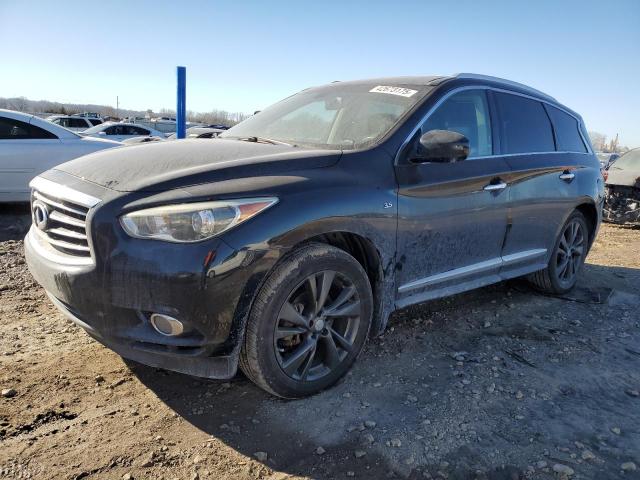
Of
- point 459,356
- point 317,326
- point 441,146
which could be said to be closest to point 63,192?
point 317,326

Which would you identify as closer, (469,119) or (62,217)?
(62,217)

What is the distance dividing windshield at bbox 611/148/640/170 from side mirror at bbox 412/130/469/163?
360 inches

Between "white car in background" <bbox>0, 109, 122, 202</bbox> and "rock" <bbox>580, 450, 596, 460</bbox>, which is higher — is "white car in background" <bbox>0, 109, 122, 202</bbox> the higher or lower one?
the higher one

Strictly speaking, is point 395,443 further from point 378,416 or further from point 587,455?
point 587,455

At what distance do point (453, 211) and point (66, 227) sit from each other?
2303 millimetres

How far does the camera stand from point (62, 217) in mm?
2688

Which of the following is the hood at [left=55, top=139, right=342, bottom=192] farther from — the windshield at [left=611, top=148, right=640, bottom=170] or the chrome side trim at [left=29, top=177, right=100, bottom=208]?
the windshield at [left=611, top=148, right=640, bottom=170]

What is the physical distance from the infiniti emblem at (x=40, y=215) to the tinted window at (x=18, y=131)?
5.14 metres

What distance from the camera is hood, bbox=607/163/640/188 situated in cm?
1008

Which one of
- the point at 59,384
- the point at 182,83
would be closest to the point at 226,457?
the point at 59,384

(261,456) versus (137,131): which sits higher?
(137,131)

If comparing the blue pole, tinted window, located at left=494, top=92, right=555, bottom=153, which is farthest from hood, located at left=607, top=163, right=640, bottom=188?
the blue pole

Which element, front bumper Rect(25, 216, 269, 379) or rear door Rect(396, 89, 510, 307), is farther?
rear door Rect(396, 89, 510, 307)

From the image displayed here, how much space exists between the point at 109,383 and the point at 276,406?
0.97 meters
